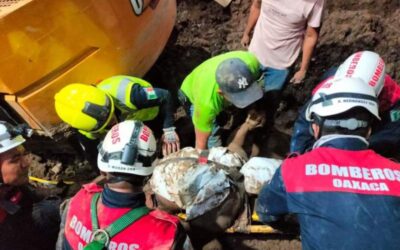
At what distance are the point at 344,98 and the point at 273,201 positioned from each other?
726 mm

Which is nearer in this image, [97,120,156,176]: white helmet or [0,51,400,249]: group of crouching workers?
[0,51,400,249]: group of crouching workers

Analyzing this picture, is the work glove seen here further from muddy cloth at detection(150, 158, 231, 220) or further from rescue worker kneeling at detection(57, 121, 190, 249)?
rescue worker kneeling at detection(57, 121, 190, 249)

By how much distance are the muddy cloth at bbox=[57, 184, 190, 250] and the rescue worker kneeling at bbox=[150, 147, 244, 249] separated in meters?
0.61

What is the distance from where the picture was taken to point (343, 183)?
2156 mm

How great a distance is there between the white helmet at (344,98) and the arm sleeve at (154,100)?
1.41 metres

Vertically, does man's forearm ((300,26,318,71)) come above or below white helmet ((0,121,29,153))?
below

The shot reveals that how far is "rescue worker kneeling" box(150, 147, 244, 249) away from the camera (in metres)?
2.98

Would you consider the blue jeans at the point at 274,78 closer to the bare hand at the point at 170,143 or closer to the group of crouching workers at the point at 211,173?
the group of crouching workers at the point at 211,173

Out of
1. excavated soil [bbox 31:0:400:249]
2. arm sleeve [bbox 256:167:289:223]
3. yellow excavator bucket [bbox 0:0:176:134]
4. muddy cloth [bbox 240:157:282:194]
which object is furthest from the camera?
excavated soil [bbox 31:0:400:249]

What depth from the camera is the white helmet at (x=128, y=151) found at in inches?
90.7

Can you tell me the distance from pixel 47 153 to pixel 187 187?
6.87 ft

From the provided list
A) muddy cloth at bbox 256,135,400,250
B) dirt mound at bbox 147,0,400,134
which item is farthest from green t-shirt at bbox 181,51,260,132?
dirt mound at bbox 147,0,400,134

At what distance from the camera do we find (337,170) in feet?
7.22

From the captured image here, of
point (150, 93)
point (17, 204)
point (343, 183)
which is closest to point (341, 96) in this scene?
point (343, 183)
